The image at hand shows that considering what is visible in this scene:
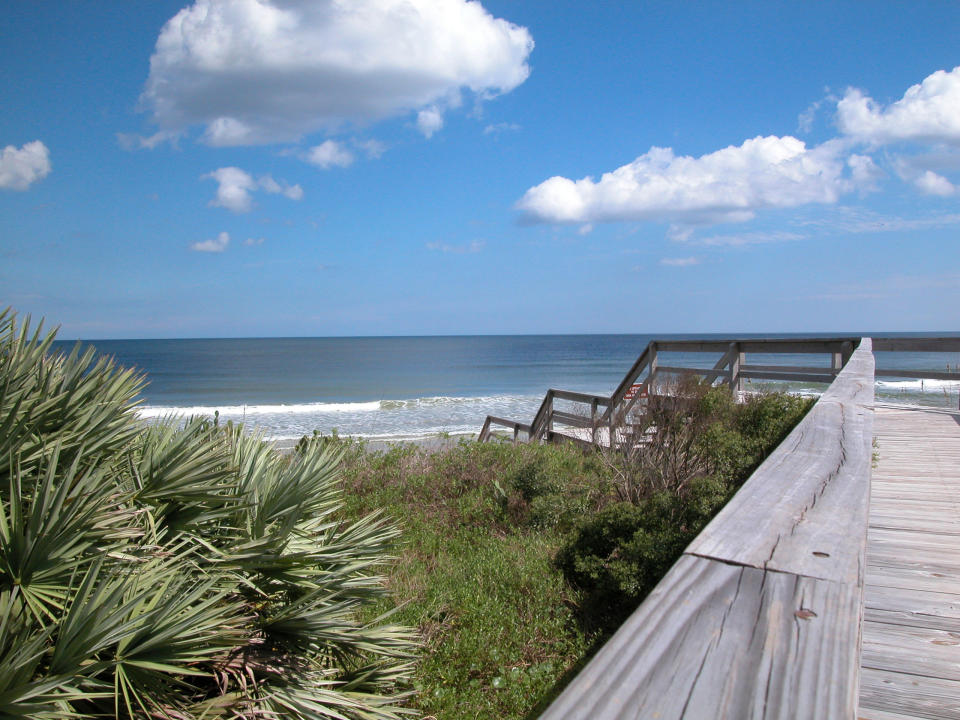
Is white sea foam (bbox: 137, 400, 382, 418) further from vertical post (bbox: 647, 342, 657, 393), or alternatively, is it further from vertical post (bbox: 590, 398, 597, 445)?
vertical post (bbox: 647, 342, 657, 393)

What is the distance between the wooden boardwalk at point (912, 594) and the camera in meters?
2.19

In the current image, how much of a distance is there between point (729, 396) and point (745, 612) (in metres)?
8.22

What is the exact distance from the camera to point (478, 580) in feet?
18.3

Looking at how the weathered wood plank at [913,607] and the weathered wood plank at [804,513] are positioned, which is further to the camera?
the weathered wood plank at [913,607]

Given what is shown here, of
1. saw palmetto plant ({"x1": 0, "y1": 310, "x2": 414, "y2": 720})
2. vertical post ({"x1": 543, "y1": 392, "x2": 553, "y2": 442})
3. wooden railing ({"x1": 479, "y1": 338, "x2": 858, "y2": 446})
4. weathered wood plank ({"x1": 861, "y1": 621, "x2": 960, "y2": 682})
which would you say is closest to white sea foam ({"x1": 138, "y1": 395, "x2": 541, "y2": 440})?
vertical post ({"x1": 543, "y1": 392, "x2": 553, "y2": 442})

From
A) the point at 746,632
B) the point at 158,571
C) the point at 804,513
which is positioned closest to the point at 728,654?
the point at 746,632

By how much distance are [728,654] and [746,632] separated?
2.3 inches

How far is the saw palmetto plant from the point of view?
2412 mm

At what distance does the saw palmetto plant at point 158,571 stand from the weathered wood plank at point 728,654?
2.02 m

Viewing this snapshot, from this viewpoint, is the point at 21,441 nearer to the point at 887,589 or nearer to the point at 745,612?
the point at 745,612

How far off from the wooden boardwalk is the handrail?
3.64ft

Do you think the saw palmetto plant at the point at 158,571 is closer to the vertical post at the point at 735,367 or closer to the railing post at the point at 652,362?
the vertical post at the point at 735,367

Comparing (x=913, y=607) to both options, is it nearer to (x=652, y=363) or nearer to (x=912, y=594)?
(x=912, y=594)

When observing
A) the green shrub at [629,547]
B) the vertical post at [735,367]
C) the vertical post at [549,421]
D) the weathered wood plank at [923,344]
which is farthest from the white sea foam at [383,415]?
the green shrub at [629,547]
